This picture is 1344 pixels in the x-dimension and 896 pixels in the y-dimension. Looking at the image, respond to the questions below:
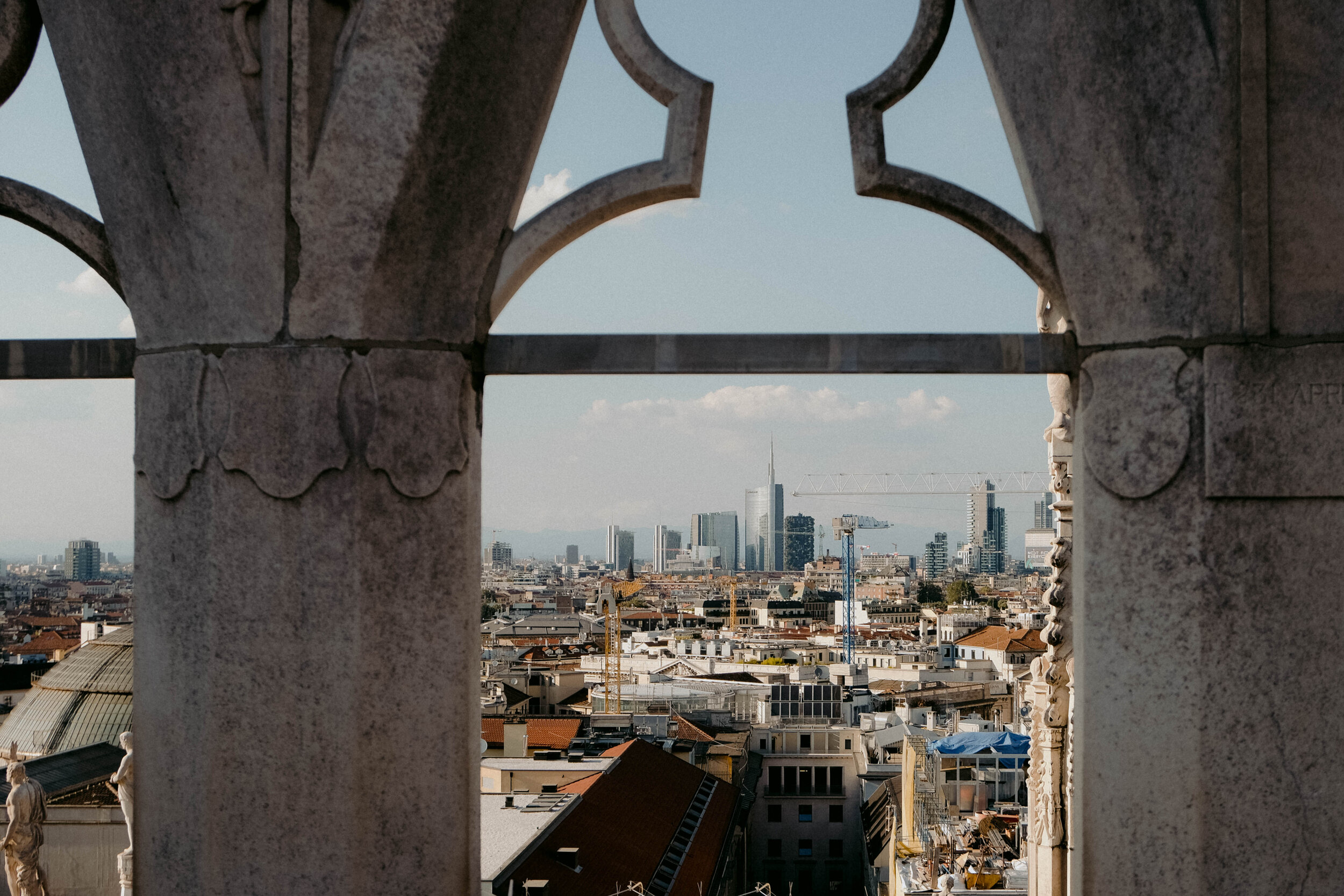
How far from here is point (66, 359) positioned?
10.9ft

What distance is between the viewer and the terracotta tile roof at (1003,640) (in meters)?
59.8

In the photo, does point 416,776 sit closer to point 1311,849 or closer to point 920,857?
point 1311,849

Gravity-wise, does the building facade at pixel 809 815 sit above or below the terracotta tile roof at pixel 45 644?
below

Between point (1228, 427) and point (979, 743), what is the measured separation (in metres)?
31.8

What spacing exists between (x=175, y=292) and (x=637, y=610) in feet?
334

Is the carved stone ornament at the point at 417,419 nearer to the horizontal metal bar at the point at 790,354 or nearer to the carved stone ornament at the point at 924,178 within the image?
the horizontal metal bar at the point at 790,354

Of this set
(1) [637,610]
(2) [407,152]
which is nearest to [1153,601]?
(2) [407,152]

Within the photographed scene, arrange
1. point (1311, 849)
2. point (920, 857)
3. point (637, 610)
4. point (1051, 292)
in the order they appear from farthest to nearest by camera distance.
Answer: point (637, 610) < point (920, 857) < point (1051, 292) < point (1311, 849)

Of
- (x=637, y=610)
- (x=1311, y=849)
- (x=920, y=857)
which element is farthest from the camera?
(x=637, y=610)

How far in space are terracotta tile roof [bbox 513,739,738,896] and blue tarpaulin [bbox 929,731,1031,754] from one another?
18.2ft

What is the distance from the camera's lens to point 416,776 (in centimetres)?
307

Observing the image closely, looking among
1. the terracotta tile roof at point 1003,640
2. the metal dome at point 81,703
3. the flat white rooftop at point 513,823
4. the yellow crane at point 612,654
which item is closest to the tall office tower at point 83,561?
the yellow crane at point 612,654

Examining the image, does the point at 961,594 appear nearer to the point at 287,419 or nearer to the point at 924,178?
the point at 924,178

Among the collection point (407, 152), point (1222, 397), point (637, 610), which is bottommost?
point (637, 610)
